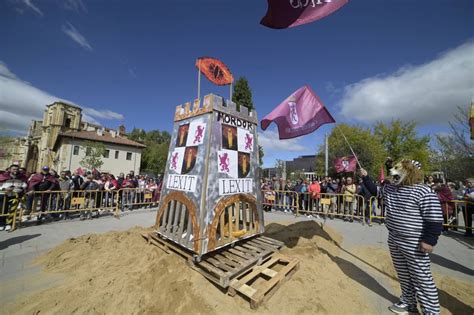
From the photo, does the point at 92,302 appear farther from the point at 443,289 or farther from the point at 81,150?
the point at 81,150

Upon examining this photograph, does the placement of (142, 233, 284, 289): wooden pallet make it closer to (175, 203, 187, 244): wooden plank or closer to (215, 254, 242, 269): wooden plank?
(215, 254, 242, 269): wooden plank

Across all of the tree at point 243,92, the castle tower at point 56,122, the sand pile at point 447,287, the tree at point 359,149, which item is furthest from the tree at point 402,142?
the castle tower at point 56,122

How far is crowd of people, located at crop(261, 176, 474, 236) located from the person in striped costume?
207 inches

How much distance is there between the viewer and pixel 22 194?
705cm

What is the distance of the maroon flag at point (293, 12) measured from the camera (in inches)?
124

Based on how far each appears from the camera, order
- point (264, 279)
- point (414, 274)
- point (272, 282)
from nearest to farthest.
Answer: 1. point (414, 274)
2. point (272, 282)
3. point (264, 279)

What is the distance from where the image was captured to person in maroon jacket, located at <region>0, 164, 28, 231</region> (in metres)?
6.55

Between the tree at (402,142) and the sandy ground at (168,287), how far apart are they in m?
33.8

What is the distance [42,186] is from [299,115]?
9.85 meters

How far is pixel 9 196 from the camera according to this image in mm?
6699

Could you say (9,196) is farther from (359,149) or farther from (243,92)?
(359,149)

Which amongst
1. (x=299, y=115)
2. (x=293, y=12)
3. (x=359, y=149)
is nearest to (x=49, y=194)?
(x=299, y=115)

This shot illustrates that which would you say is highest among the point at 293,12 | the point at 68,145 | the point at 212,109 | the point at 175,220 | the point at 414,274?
the point at 68,145

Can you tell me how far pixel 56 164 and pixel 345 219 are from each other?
4085 cm
